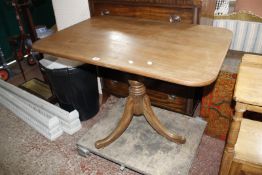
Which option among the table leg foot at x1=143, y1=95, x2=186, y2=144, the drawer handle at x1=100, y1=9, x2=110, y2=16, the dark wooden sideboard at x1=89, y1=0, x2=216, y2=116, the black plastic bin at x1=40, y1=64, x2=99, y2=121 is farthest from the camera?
the black plastic bin at x1=40, y1=64, x2=99, y2=121

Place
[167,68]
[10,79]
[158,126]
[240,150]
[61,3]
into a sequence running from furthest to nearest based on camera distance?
[10,79] → [61,3] → [158,126] → [240,150] → [167,68]

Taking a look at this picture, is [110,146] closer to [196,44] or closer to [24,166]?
[24,166]

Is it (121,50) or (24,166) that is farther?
(24,166)

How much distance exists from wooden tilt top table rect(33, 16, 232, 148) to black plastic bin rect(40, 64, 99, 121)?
1.75 ft

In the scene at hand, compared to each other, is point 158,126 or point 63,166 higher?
point 158,126

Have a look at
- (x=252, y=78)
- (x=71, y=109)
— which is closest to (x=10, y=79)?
(x=71, y=109)

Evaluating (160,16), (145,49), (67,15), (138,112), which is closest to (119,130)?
(138,112)

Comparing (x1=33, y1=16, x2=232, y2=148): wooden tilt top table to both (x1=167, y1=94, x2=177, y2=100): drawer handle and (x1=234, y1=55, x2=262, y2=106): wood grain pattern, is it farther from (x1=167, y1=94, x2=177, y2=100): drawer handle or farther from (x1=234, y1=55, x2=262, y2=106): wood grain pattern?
(x1=167, y1=94, x2=177, y2=100): drawer handle

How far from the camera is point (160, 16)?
5.49 ft

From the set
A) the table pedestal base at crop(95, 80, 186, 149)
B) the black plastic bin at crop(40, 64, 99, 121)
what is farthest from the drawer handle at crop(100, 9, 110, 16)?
the table pedestal base at crop(95, 80, 186, 149)

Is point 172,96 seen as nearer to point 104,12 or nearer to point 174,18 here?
point 174,18

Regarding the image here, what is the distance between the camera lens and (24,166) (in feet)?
6.05

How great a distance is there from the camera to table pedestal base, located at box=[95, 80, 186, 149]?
1641 mm

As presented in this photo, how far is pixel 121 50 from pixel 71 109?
123 cm
